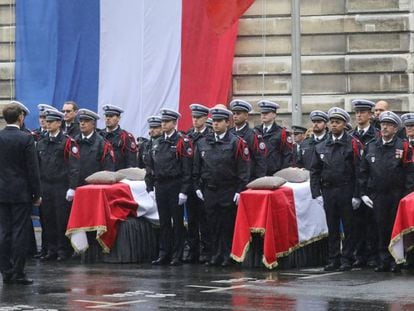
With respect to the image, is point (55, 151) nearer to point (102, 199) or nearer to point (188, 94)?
point (102, 199)

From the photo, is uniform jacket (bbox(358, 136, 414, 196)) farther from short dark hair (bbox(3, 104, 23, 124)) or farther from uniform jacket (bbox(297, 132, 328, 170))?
short dark hair (bbox(3, 104, 23, 124))

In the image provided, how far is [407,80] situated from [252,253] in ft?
29.7

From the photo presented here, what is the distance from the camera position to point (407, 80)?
78.9 feet

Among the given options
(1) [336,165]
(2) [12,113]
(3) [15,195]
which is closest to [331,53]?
(1) [336,165]

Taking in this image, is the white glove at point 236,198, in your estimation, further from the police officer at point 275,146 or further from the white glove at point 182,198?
the police officer at point 275,146

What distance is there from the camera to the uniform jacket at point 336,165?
1566 cm

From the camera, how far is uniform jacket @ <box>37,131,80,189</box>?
1756cm

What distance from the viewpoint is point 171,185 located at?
1677 cm

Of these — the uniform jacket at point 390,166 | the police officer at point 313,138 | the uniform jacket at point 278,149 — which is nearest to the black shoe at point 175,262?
the uniform jacket at point 278,149

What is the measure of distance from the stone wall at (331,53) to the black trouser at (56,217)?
7.35 metres

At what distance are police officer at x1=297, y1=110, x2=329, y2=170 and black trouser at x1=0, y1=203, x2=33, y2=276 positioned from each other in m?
3.86

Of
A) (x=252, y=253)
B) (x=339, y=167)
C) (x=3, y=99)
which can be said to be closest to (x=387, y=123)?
(x=339, y=167)

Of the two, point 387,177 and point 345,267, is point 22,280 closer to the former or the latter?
point 345,267

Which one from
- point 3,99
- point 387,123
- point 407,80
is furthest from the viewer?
point 3,99
